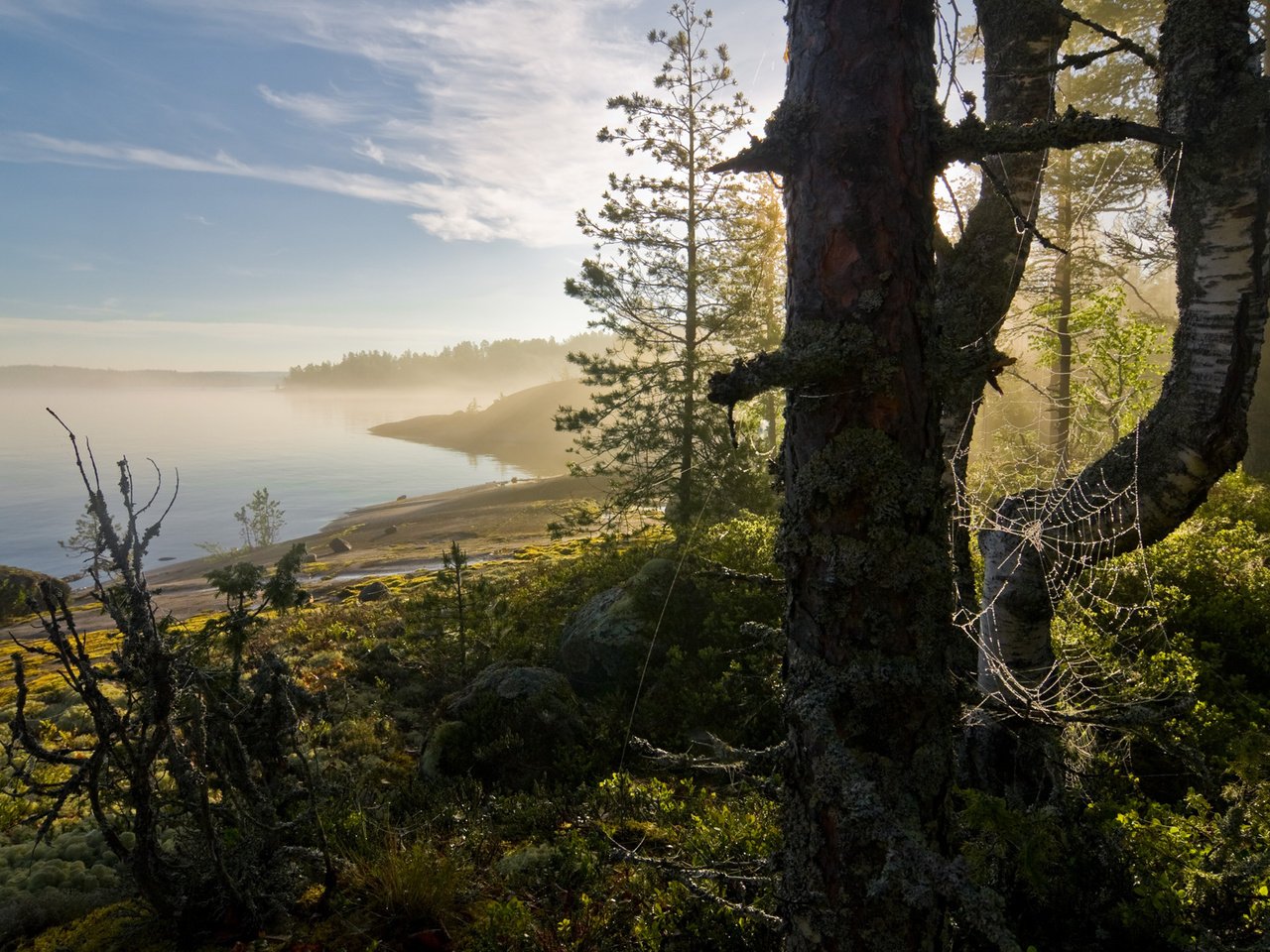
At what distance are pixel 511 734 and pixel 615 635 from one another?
2.46 meters

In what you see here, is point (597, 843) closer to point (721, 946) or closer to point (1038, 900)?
point (721, 946)

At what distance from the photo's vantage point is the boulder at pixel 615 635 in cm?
887

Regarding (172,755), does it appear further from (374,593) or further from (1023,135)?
(374,593)

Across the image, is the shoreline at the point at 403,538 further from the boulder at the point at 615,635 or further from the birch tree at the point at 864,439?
the birch tree at the point at 864,439

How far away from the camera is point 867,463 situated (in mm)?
1959

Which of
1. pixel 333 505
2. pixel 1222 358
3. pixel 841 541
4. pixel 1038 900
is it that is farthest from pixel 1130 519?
pixel 333 505

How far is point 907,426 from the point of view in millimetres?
1981

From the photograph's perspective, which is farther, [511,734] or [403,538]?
[403,538]

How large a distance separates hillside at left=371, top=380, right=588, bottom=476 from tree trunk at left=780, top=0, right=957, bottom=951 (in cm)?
7869

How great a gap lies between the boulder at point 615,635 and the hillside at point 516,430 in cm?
7062

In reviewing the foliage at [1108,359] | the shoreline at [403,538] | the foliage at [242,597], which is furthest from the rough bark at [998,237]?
the shoreline at [403,538]

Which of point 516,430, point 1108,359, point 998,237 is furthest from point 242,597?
point 516,430

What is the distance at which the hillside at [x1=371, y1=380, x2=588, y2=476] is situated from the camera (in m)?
97.1

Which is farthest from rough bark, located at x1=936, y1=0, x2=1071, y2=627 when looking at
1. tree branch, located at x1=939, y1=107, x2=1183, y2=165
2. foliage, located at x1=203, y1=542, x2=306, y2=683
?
foliage, located at x1=203, y1=542, x2=306, y2=683
